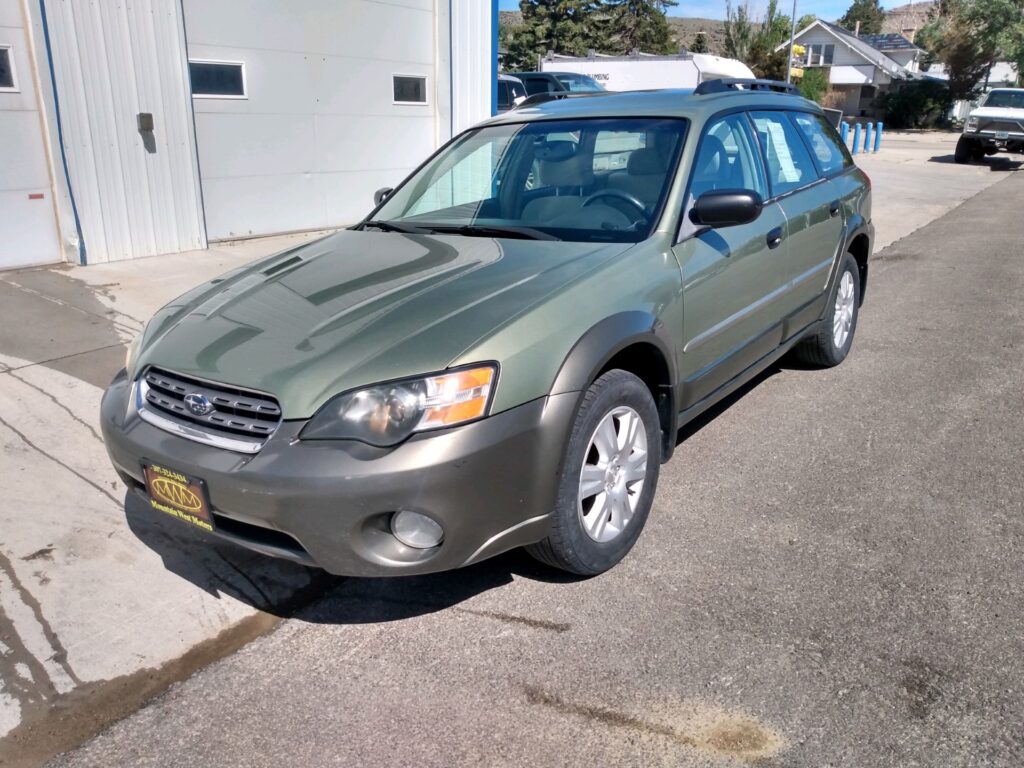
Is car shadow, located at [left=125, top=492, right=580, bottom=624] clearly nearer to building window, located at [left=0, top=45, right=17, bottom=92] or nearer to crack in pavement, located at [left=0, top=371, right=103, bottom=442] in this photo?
crack in pavement, located at [left=0, top=371, right=103, bottom=442]

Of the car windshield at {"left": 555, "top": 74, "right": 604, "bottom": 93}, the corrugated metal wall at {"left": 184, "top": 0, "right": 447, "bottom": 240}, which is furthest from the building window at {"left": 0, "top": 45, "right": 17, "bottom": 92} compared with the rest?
the car windshield at {"left": 555, "top": 74, "right": 604, "bottom": 93}

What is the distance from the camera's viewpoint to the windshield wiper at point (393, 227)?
13.1ft

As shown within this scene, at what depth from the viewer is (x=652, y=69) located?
23203mm

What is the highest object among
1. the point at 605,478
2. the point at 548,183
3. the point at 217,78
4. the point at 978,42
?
the point at 978,42

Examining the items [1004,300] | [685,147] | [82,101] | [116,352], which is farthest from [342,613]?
[1004,300]

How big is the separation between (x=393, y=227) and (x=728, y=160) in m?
1.61

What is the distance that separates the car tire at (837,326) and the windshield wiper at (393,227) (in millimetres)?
2579

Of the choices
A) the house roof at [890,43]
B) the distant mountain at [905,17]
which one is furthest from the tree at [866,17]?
the house roof at [890,43]

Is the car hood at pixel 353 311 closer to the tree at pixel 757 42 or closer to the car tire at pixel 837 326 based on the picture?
the car tire at pixel 837 326

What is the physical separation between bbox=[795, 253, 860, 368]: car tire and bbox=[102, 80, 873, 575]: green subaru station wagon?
805 millimetres

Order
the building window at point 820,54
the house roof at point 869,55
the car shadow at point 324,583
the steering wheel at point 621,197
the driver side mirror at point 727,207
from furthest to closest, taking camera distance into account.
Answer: the building window at point 820,54 < the house roof at point 869,55 < the steering wheel at point 621,197 < the driver side mirror at point 727,207 < the car shadow at point 324,583

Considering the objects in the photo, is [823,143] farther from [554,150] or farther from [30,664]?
[30,664]

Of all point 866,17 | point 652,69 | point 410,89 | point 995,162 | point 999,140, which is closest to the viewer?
point 410,89

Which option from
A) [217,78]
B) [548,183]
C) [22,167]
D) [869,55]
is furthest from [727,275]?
[869,55]
